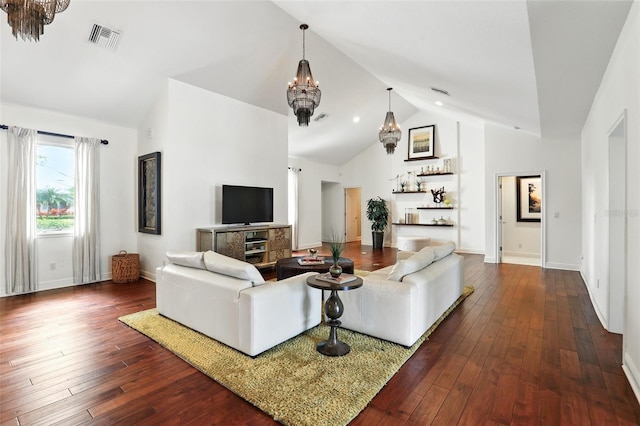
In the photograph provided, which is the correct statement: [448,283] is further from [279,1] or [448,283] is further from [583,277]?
[279,1]

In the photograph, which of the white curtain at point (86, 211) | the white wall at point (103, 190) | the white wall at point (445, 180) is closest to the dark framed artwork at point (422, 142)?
the white wall at point (445, 180)

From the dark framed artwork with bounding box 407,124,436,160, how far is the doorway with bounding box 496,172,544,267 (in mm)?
2085

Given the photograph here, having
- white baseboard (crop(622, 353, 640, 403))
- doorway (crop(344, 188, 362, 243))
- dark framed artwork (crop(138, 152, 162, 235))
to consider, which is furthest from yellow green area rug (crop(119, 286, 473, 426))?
doorway (crop(344, 188, 362, 243))

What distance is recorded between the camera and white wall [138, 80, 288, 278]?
16.2ft

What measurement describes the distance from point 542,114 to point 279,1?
13.3 feet

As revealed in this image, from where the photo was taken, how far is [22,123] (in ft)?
14.8

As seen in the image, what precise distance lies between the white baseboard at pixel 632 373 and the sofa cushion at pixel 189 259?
3525mm

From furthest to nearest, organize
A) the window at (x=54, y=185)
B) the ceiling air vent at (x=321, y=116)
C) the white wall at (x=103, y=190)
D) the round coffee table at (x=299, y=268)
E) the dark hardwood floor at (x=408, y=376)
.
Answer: the ceiling air vent at (x=321, y=116) → the window at (x=54, y=185) → the white wall at (x=103, y=190) → the round coffee table at (x=299, y=268) → the dark hardwood floor at (x=408, y=376)

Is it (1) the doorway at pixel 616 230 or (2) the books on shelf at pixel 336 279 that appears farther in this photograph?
(1) the doorway at pixel 616 230

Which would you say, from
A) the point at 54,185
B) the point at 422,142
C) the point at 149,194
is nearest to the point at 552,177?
the point at 422,142

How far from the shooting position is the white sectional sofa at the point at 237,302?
8.27 ft

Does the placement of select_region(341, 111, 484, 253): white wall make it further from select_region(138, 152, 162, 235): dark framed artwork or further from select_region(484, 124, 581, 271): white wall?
select_region(138, 152, 162, 235): dark framed artwork

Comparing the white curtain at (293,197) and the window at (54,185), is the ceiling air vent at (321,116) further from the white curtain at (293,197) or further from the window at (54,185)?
the window at (54,185)

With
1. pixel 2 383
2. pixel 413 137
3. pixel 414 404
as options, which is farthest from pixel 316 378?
pixel 413 137
